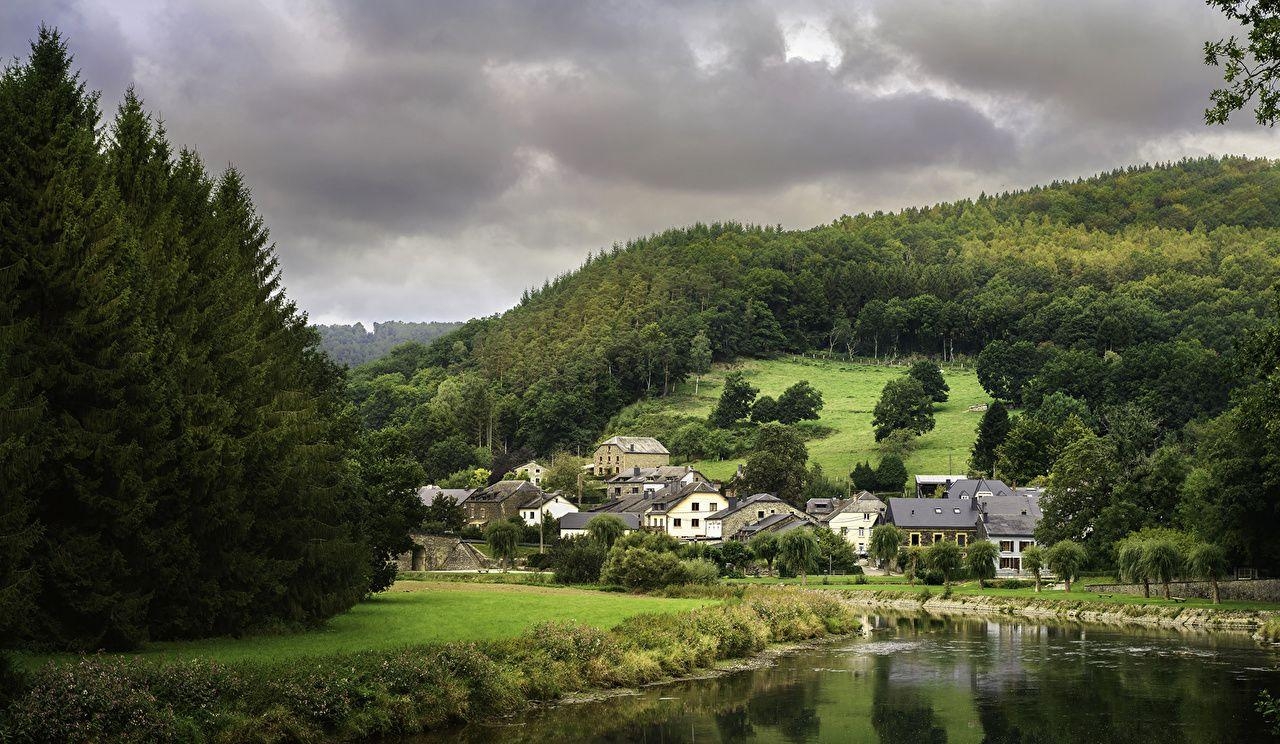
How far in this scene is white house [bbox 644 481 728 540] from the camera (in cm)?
Result: 11169

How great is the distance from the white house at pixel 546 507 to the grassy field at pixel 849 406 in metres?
20.6

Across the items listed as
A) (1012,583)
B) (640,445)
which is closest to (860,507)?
(1012,583)

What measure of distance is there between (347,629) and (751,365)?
510 feet

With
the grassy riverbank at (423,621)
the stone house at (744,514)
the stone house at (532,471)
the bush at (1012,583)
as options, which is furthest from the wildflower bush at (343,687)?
the stone house at (532,471)

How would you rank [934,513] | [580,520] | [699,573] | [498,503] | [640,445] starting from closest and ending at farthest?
1. [699,573]
2. [934,513]
3. [580,520]
4. [498,503]
5. [640,445]

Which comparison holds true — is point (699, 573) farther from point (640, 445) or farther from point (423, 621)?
point (640, 445)

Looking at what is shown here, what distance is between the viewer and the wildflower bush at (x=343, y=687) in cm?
2094

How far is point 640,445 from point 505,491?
2446 centimetres

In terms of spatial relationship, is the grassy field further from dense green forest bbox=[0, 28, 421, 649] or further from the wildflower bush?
dense green forest bbox=[0, 28, 421, 649]

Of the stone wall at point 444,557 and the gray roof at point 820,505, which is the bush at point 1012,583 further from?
the stone wall at point 444,557

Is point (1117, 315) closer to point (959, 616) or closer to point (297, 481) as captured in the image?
point (959, 616)

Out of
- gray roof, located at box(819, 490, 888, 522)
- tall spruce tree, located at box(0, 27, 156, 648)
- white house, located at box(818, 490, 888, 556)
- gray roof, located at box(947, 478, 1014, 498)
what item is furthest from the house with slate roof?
tall spruce tree, located at box(0, 27, 156, 648)

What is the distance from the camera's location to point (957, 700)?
32.8 m

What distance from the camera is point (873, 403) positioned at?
15375 cm
